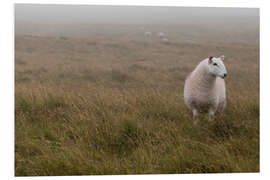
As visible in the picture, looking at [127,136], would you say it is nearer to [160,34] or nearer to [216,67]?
[216,67]

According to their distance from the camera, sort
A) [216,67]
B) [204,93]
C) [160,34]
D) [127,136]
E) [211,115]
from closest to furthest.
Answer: [127,136] < [216,67] < [211,115] < [204,93] < [160,34]

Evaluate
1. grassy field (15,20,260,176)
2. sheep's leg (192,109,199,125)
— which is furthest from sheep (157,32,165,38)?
sheep's leg (192,109,199,125)

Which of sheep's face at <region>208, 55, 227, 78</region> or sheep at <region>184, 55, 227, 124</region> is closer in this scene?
sheep's face at <region>208, 55, 227, 78</region>

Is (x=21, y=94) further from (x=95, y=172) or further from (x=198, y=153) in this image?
(x=198, y=153)

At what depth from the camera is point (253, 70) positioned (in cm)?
966

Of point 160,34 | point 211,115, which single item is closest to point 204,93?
point 211,115

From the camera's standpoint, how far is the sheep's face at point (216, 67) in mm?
4582

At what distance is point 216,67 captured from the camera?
187 inches

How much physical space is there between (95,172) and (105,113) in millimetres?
1267

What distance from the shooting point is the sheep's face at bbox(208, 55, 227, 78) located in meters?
4.58

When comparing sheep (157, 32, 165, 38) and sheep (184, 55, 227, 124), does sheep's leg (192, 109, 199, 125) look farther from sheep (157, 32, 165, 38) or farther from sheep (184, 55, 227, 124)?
sheep (157, 32, 165, 38)

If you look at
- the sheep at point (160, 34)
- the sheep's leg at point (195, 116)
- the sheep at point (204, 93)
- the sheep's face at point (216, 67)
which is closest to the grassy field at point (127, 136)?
the sheep's leg at point (195, 116)

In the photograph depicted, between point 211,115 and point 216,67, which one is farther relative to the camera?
point 211,115

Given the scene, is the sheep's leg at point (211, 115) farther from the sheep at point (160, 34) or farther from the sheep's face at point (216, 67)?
the sheep at point (160, 34)
